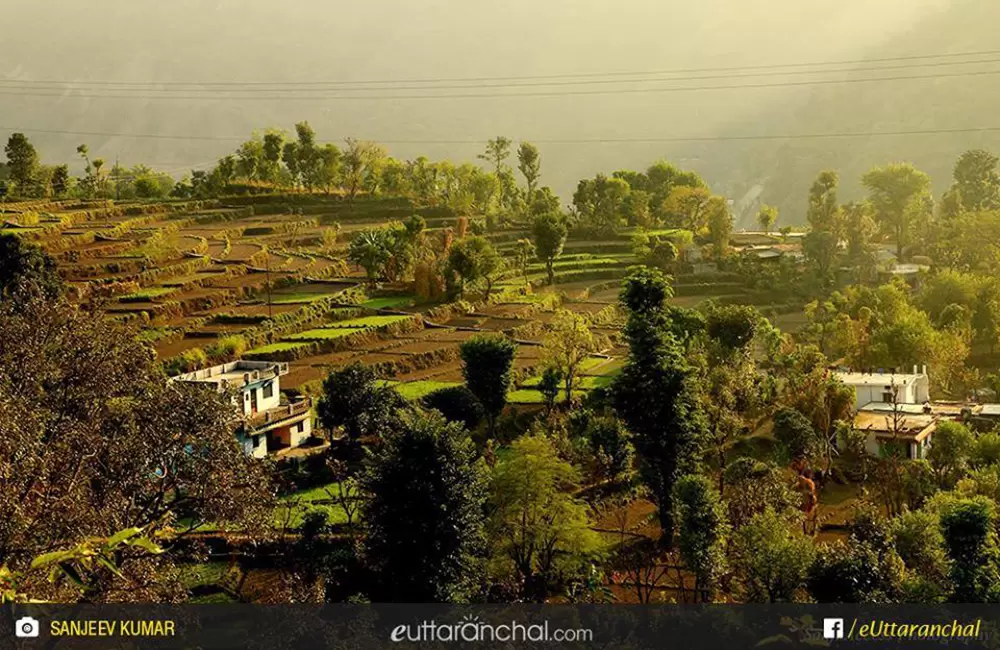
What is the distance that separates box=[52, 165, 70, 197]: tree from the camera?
61.3 m

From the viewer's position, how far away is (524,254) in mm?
49688

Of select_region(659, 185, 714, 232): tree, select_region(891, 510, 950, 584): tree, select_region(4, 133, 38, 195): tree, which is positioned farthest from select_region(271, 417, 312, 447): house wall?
select_region(4, 133, 38, 195): tree

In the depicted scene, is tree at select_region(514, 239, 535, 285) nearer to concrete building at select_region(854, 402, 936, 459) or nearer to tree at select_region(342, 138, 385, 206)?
tree at select_region(342, 138, 385, 206)

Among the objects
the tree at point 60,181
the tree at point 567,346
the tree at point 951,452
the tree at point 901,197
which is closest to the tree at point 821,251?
the tree at point 901,197

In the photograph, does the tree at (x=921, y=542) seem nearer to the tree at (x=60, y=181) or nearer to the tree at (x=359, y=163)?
the tree at (x=359, y=163)

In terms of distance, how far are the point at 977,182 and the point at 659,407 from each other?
172ft

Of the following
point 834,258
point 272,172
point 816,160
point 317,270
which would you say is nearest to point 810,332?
point 834,258

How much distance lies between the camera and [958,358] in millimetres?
32875

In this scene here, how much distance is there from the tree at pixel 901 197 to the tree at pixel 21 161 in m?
49.5

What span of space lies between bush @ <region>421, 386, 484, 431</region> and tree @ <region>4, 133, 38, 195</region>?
4068 cm

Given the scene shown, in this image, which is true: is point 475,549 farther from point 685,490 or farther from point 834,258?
point 834,258

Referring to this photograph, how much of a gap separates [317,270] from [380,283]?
12.5 feet

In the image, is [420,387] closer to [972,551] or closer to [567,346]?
[567,346]

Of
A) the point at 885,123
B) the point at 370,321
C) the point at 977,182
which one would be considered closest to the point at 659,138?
the point at 885,123
